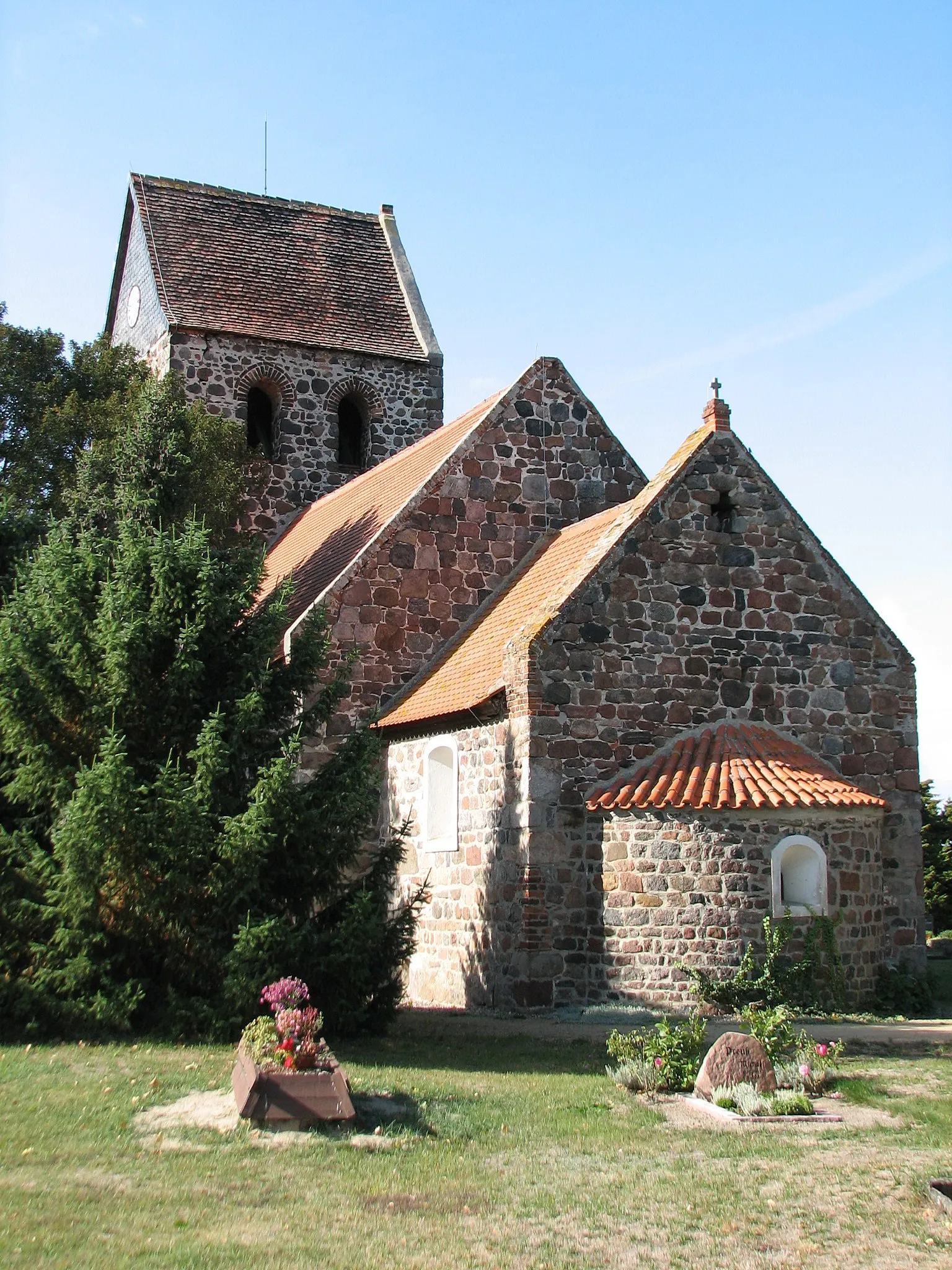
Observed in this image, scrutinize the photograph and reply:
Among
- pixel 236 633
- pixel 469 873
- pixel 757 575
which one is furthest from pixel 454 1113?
pixel 757 575

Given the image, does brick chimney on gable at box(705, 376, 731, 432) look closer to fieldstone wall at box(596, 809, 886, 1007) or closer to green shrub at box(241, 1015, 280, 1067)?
fieldstone wall at box(596, 809, 886, 1007)

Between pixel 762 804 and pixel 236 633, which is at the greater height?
pixel 236 633

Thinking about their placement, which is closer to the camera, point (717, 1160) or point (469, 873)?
point (717, 1160)

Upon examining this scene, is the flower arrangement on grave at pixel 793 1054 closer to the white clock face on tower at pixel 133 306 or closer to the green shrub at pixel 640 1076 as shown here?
the green shrub at pixel 640 1076

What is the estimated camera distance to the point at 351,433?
2944cm

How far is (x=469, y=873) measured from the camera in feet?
57.0

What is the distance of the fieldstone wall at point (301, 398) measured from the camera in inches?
1081

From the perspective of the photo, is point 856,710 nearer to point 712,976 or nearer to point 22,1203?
point 712,976

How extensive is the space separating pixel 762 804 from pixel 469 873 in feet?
12.9

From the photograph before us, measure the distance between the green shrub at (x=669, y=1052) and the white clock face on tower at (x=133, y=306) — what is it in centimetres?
2234

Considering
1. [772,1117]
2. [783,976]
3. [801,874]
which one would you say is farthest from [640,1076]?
[801,874]

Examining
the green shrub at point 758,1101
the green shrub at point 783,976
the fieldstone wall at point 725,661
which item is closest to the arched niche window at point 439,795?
the fieldstone wall at point 725,661

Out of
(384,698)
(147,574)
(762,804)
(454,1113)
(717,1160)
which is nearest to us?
(717,1160)

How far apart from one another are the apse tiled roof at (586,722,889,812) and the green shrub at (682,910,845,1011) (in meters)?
1.34
